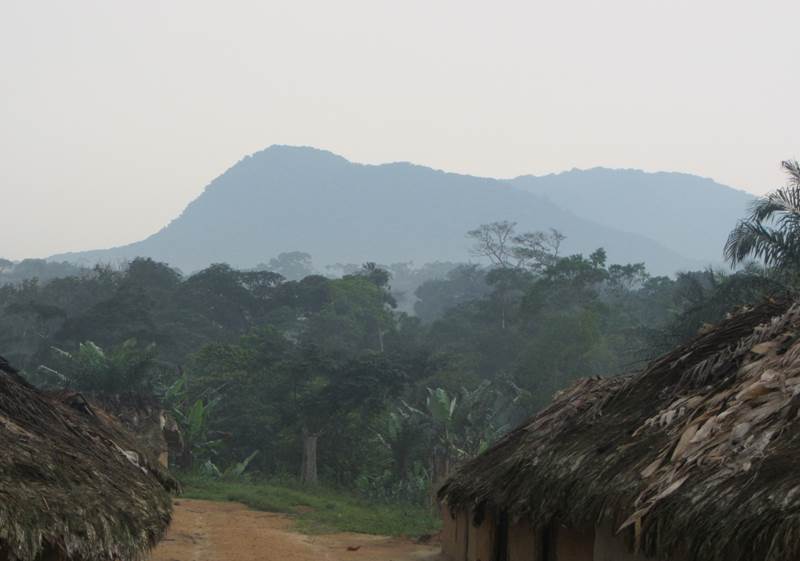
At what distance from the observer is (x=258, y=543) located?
16.0 metres

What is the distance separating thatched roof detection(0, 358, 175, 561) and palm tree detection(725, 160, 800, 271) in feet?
37.1

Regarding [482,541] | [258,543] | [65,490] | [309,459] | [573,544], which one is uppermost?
[65,490]

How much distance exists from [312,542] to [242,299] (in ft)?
97.4

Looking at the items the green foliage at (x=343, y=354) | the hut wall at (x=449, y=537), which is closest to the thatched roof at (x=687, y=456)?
the hut wall at (x=449, y=537)

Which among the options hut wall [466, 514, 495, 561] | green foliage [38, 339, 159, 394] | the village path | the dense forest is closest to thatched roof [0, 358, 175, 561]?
hut wall [466, 514, 495, 561]

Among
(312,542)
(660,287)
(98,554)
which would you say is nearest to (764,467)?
(98,554)

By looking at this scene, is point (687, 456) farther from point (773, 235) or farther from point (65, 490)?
point (773, 235)

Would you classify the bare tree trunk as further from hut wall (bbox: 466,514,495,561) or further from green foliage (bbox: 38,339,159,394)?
hut wall (bbox: 466,514,495,561)

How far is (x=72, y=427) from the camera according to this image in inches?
376

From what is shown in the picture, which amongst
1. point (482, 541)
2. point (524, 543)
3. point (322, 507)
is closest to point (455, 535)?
point (482, 541)

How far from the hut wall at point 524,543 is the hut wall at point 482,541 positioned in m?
0.56

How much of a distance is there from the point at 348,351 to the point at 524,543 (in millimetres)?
30576

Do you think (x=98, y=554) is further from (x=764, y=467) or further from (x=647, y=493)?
(x=764, y=467)

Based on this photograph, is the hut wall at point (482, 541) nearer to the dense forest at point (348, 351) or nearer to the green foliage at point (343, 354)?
the dense forest at point (348, 351)
